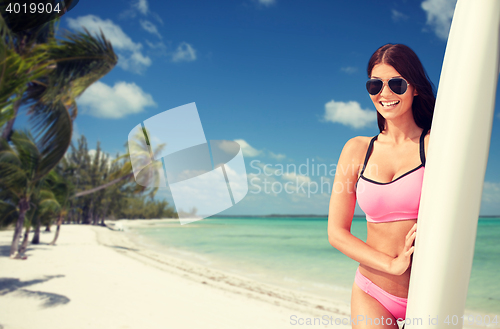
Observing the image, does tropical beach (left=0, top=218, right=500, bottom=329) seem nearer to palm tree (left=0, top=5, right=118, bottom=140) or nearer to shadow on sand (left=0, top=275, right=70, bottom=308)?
shadow on sand (left=0, top=275, right=70, bottom=308)

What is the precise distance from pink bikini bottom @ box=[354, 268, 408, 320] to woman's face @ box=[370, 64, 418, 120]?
73cm

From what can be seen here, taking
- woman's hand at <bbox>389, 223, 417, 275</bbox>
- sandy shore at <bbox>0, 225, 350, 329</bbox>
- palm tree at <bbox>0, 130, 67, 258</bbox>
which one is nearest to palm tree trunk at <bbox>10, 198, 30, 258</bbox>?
palm tree at <bbox>0, 130, 67, 258</bbox>

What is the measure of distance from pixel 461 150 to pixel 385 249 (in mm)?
503

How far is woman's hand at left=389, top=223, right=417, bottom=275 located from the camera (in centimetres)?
104

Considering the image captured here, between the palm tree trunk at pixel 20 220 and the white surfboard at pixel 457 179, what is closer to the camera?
the white surfboard at pixel 457 179

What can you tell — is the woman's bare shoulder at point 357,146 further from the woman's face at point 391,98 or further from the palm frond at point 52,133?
the palm frond at point 52,133

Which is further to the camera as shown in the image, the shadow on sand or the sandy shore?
the shadow on sand

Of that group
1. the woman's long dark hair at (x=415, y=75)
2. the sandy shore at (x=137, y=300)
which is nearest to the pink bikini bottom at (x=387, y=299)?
the woman's long dark hair at (x=415, y=75)

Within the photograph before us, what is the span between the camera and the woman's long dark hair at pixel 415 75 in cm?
122

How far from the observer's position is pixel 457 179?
0.90 metres

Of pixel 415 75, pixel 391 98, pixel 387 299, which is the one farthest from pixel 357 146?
pixel 387 299

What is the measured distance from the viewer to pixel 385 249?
1.19 meters

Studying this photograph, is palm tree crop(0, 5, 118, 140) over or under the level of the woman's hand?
over

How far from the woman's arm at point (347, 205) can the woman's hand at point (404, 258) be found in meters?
0.09
